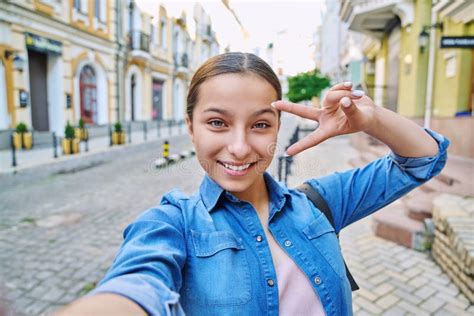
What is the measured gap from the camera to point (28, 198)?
20.8ft

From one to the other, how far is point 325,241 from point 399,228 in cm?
343

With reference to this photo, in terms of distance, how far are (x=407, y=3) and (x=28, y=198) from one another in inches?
421

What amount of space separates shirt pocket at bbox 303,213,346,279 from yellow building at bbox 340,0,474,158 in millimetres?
5346

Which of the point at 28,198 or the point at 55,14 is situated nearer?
the point at 28,198

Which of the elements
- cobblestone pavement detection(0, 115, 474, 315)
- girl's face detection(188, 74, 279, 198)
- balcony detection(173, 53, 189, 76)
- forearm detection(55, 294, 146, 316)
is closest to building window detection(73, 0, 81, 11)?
cobblestone pavement detection(0, 115, 474, 315)

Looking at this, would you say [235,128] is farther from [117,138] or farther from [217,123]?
[117,138]

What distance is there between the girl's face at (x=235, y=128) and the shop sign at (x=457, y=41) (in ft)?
17.6

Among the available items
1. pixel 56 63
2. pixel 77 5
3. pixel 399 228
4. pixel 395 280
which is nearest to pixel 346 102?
pixel 395 280

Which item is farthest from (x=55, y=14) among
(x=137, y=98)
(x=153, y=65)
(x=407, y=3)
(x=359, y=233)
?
(x=359, y=233)

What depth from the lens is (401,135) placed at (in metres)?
1.32

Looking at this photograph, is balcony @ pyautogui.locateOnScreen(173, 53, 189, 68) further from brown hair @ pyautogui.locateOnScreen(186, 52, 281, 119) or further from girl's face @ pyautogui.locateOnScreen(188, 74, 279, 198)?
girl's face @ pyautogui.locateOnScreen(188, 74, 279, 198)

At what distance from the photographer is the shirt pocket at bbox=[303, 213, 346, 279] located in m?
1.18

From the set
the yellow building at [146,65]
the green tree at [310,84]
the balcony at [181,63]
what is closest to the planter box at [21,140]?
the yellow building at [146,65]

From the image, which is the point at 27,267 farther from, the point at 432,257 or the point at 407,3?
the point at 407,3
